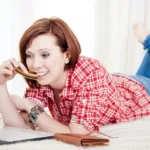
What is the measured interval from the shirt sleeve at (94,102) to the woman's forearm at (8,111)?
0.20m

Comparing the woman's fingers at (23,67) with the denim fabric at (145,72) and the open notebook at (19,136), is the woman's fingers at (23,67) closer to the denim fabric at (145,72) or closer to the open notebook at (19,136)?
the open notebook at (19,136)

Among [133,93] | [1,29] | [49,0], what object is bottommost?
[133,93]

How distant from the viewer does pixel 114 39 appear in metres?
2.57

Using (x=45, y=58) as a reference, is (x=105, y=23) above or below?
below

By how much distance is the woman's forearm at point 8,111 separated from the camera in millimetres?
1234

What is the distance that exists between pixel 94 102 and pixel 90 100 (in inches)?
0.7

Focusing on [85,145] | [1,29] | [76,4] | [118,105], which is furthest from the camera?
[76,4]

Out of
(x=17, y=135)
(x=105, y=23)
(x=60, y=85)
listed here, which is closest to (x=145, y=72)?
(x=105, y=23)

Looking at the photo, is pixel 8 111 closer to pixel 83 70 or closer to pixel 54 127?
pixel 54 127

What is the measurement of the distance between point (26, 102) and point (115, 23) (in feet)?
4.82

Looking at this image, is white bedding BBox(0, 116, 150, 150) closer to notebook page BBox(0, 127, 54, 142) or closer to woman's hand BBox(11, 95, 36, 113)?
notebook page BBox(0, 127, 54, 142)

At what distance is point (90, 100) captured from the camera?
3.87ft

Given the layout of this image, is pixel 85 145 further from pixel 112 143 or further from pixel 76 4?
pixel 76 4

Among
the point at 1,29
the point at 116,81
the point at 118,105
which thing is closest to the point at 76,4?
the point at 1,29
